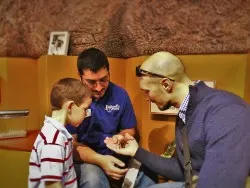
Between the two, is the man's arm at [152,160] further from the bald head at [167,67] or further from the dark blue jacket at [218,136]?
the bald head at [167,67]

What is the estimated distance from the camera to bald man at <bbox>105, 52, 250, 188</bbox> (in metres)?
1.09

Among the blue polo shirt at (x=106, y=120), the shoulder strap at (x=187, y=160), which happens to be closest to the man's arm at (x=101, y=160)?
the blue polo shirt at (x=106, y=120)

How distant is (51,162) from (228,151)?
703 millimetres

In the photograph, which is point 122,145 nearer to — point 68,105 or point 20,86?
point 68,105

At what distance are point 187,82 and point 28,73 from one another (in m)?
1.49

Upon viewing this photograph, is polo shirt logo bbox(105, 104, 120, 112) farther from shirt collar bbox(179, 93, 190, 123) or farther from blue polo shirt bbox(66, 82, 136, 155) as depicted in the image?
shirt collar bbox(179, 93, 190, 123)

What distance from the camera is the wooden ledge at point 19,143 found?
5.90 ft

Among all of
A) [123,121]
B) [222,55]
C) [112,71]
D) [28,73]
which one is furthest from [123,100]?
[28,73]

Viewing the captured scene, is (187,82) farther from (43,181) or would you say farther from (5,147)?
(5,147)

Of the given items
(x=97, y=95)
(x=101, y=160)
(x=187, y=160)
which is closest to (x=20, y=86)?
(x=97, y=95)

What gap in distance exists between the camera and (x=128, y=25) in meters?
2.28

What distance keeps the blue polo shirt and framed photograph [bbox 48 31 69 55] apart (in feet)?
2.26

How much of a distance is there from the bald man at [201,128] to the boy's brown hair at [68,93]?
0.96 feet

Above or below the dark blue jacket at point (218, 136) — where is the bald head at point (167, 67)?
above
